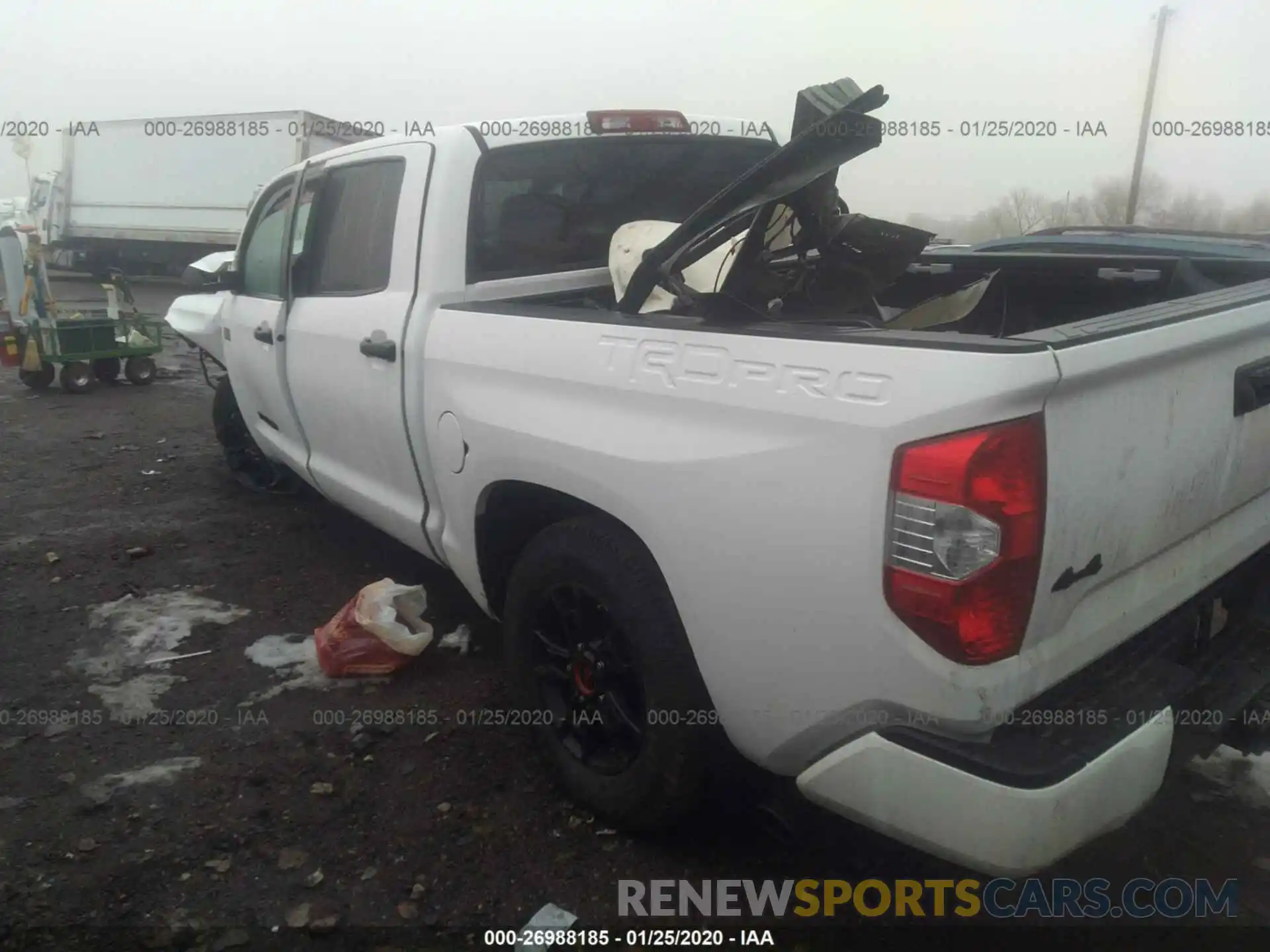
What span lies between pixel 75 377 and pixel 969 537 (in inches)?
368

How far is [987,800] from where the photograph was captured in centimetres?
169

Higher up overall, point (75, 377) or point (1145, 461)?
point (1145, 461)

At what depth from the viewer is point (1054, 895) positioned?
240cm

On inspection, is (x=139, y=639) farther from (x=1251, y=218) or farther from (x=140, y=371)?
(x=1251, y=218)

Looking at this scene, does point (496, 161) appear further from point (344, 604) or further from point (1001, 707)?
point (1001, 707)

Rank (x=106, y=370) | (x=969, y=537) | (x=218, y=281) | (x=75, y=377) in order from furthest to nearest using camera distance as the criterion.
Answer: (x=106, y=370) < (x=75, y=377) < (x=218, y=281) < (x=969, y=537)

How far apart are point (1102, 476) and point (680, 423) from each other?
0.83 metres

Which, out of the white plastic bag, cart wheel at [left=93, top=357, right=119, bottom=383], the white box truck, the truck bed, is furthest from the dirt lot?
the white box truck

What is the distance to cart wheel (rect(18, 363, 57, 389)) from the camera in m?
8.95

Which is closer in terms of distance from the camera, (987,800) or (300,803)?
(987,800)

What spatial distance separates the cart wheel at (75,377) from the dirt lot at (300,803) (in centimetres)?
516

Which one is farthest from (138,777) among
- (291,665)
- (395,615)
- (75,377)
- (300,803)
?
(75,377)

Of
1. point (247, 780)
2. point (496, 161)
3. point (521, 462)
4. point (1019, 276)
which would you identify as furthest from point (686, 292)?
point (247, 780)

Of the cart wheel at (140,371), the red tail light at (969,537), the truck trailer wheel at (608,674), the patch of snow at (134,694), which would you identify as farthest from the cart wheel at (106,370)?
the red tail light at (969,537)
